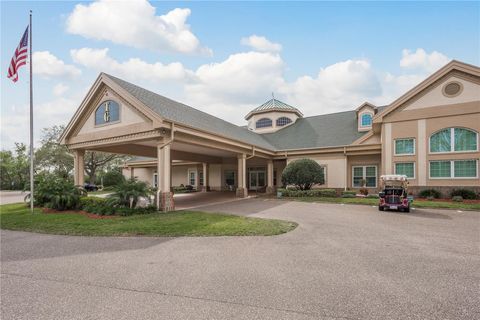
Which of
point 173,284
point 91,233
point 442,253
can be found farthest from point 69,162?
point 442,253

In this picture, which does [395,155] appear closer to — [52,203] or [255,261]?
[255,261]

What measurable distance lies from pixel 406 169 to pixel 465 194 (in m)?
3.41

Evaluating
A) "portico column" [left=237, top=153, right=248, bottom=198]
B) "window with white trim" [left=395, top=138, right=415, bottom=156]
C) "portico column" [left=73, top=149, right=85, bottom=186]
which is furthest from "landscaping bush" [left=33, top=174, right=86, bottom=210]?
"window with white trim" [left=395, top=138, right=415, bottom=156]

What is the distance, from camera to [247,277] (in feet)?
15.6

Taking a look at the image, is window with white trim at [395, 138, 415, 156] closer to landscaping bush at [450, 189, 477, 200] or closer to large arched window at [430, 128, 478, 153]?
large arched window at [430, 128, 478, 153]

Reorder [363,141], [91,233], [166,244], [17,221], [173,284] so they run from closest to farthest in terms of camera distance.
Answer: [173,284] < [166,244] < [91,233] < [17,221] < [363,141]

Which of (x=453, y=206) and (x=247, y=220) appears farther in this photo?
(x=453, y=206)

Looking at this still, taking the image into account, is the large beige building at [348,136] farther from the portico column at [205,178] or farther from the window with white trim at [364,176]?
the portico column at [205,178]

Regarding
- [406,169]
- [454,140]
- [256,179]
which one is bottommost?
[256,179]

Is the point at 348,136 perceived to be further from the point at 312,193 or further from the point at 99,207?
the point at 99,207

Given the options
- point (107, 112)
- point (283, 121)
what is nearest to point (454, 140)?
point (283, 121)

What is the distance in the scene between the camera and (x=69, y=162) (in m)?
40.5

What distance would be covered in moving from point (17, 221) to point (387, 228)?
14976 millimetres

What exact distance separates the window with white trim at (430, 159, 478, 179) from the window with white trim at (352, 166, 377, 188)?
4.33 metres
